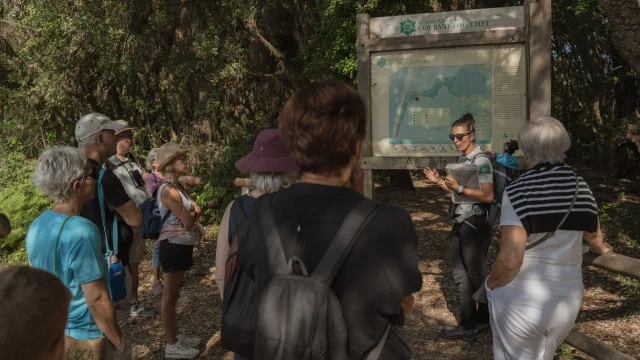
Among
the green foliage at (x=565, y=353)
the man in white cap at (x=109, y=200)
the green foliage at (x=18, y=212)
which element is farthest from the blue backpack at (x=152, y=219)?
the green foliage at (x=18, y=212)

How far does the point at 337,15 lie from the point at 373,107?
3902 mm

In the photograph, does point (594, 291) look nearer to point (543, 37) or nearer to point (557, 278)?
point (543, 37)

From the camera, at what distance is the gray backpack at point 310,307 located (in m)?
1.49

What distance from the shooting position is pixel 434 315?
204 inches

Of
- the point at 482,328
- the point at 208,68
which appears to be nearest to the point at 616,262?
the point at 482,328

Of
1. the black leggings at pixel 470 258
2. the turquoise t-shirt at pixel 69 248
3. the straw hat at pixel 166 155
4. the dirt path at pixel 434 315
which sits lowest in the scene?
the dirt path at pixel 434 315

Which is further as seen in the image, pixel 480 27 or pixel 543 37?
pixel 480 27

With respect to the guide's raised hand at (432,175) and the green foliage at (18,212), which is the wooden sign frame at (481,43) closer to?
the guide's raised hand at (432,175)

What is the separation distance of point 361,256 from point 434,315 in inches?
157

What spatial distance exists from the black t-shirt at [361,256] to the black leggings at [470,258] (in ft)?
9.32

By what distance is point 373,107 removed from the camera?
4.82 metres

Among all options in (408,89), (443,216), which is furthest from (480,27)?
(443,216)

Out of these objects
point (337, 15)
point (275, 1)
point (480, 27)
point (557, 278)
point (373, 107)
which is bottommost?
point (557, 278)

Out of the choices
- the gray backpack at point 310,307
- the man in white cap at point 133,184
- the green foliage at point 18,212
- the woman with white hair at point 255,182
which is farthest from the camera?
the green foliage at point 18,212
